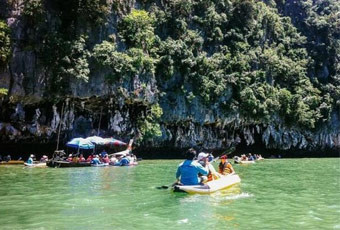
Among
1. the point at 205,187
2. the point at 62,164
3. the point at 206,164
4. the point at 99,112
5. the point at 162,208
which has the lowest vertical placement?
the point at 162,208

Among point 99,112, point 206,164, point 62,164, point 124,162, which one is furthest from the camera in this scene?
point 99,112

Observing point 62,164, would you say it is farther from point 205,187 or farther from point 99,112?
point 205,187

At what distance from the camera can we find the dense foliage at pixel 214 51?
30.8m

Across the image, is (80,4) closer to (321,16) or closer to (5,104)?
(5,104)

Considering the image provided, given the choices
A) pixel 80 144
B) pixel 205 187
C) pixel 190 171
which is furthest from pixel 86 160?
pixel 205 187

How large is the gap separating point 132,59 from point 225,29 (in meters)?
16.5

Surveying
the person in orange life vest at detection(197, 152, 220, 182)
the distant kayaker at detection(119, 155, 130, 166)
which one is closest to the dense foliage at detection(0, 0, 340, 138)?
the distant kayaker at detection(119, 155, 130, 166)

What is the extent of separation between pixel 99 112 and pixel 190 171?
74.7ft

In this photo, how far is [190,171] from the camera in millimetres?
12336

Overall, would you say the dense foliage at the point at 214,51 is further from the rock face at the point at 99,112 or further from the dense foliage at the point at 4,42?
the rock face at the point at 99,112

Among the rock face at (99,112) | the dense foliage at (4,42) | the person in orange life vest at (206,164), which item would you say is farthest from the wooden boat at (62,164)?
the person in orange life vest at (206,164)

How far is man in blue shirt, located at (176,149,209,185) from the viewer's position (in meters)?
12.2

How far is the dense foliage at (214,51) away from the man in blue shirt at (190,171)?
1854 cm

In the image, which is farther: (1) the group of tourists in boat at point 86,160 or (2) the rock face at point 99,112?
(2) the rock face at point 99,112
